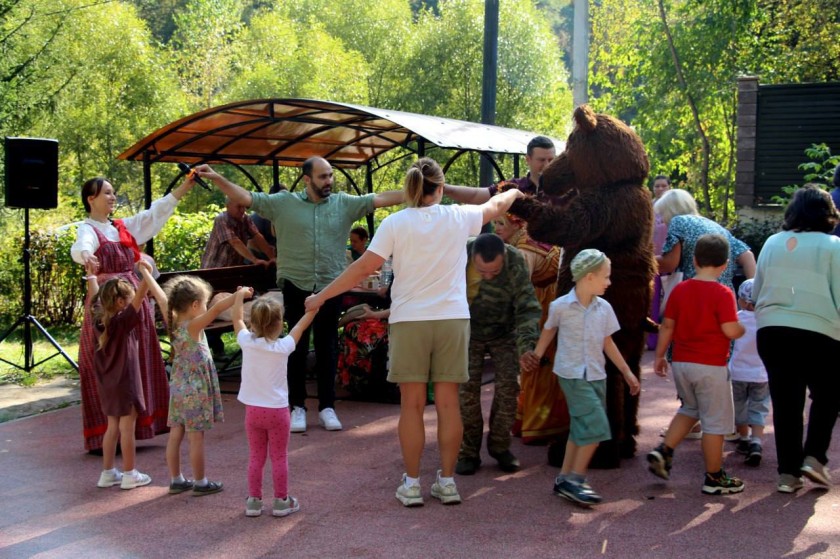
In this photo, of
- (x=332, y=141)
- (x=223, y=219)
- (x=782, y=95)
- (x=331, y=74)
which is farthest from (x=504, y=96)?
(x=223, y=219)

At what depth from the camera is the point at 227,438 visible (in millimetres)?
7004

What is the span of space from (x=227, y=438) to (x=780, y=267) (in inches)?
157

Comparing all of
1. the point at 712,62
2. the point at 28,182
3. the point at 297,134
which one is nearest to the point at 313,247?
the point at 297,134

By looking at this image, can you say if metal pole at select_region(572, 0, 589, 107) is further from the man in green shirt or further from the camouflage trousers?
the camouflage trousers

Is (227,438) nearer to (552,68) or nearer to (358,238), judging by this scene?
(358,238)

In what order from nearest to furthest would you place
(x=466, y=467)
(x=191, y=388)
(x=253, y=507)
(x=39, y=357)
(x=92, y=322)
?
(x=253, y=507), (x=191, y=388), (x=466, y=467), (x=92, y=322), (x=39, y=357)

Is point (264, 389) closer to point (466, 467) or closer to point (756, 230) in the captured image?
point (466, 467)

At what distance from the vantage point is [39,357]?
1084cm

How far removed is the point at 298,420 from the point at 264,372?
219 centimetres

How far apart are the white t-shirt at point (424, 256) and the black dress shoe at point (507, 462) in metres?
1.23

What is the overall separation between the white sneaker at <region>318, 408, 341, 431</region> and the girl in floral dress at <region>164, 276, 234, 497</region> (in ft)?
5.31

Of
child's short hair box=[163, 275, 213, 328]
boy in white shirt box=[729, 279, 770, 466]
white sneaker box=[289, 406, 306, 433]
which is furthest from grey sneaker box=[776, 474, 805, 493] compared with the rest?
child's short hair box=[163, 275, 213, 328]

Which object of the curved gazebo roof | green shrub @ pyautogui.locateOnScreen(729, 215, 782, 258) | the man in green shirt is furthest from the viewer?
green shrub @ pyautogui.locateOnScreen(729, 215, 782, 258)

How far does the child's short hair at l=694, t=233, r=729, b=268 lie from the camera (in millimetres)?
5520
